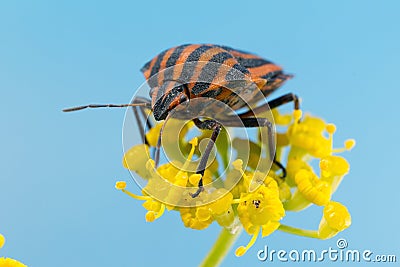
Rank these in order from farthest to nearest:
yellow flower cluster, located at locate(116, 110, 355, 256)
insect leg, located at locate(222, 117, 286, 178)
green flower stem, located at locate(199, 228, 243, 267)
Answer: green flower stem, located at locate(199, 228, 243, 267)
insect leg, located at locate(222, 117, 286, 178)
yellow flower cluster, located at locate(116, 110, 355, 256)

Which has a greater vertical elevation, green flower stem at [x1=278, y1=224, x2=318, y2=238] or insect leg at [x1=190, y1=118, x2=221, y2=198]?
insect leg at [x1=190, y1=118, x2=221, y2=198]

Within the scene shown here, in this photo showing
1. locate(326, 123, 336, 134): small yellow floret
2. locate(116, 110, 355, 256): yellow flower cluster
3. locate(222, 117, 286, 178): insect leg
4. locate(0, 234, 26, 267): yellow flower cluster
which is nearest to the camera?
locate(0, 234, 26, 267): yellow flower cluster

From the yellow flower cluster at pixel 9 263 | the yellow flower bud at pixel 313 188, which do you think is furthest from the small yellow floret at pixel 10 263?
the yellow flower bud at pixel 313 188

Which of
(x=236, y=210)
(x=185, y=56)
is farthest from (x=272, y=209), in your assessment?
(x=185, y=56)

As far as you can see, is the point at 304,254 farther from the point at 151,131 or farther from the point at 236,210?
the point at 151,131

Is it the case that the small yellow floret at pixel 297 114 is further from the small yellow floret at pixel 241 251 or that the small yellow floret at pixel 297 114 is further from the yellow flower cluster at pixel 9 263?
the yellow flower cluster at pixel 9 263

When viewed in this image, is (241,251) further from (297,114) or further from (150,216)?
(297,114)

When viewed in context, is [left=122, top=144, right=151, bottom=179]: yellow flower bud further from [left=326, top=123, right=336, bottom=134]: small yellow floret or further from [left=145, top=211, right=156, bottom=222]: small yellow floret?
[left=326, top=123, right=336, bottom=134]: small yellow floret

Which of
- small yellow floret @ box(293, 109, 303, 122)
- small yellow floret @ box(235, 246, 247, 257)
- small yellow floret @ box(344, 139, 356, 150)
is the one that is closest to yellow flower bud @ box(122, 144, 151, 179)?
small yellow floret @ box(235, 246, 247, 257)
